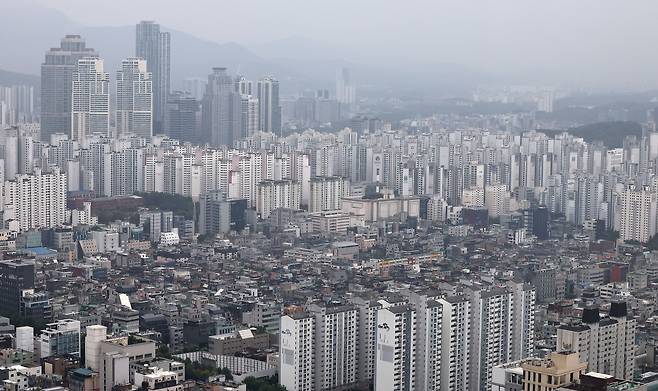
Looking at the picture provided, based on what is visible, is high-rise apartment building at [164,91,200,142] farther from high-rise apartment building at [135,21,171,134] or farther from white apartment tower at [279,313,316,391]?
white apartment tower at [279,313,316,391]

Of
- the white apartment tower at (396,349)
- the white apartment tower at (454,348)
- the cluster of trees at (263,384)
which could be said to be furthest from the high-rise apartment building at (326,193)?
the white apartment tower at (396,349)

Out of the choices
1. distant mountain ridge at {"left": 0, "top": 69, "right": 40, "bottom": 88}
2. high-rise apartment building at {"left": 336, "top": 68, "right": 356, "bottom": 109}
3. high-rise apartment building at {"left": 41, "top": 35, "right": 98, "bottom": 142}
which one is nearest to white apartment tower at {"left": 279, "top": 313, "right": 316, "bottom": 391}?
high-rise apartment building at {"left": 336, "top": 68, "right": 356, "bottom": 109}

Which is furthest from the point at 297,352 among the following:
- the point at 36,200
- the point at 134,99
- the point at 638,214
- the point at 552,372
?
the point at 134,99

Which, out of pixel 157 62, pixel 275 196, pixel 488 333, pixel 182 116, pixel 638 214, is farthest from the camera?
pixel 157 62

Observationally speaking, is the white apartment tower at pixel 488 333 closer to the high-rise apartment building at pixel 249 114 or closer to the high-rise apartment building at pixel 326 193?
the high-rise apartment building at pixel 326 193

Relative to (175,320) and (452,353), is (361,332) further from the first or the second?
(175,320)

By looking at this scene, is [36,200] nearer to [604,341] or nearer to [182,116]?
[182,116]

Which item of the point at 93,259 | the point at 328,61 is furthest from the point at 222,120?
the point at 93,259
